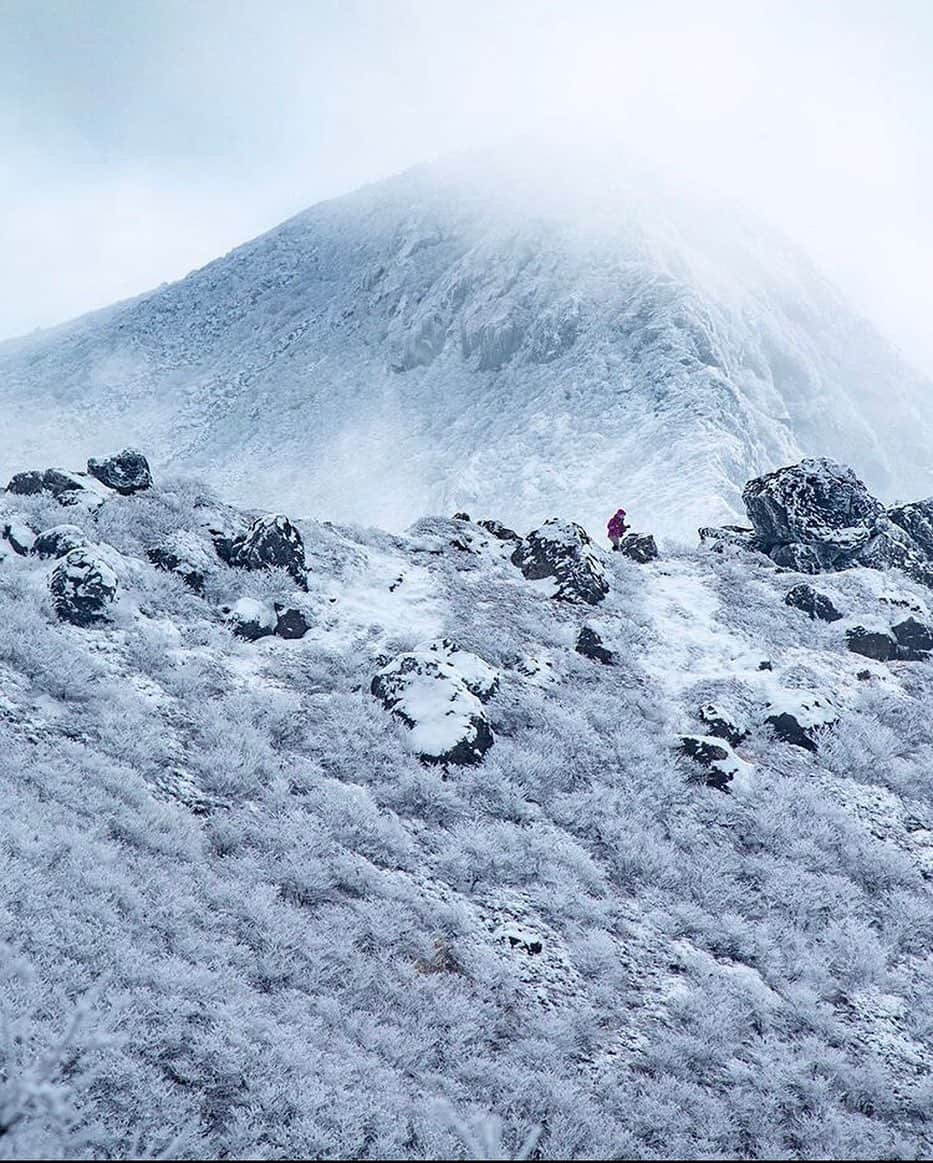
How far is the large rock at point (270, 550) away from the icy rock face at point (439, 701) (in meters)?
4.06

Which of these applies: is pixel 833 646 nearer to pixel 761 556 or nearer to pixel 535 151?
pixel 761 556

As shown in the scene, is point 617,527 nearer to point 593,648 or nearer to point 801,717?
point 593,648

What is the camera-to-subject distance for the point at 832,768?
12.3 m

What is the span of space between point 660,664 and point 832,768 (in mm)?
3726

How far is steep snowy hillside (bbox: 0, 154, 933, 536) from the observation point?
167 feet

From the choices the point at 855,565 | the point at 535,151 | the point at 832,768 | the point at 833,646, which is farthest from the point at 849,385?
the point at 832,768

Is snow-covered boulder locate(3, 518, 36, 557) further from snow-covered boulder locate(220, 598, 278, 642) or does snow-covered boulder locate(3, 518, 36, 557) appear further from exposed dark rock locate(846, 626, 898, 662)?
exposed dark rock locate(846, 626, 898, 662)

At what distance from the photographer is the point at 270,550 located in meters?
15.9

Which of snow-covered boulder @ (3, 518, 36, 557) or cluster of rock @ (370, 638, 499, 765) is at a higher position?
snow-covered boulder @ (3, 518, 36, 557)

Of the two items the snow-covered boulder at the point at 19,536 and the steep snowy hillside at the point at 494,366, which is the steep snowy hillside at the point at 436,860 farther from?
the steep snowy hillside at the point at 494,366

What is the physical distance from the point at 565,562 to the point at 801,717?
6.41 m

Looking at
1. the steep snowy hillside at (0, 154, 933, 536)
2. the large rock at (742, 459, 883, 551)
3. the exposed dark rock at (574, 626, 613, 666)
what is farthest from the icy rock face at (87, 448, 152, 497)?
the steep snowy hillside at (0, 154, 933, 536)

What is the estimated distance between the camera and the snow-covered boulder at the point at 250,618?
1384 cm

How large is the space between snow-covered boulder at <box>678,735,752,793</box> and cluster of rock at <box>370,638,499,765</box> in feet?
9.84
